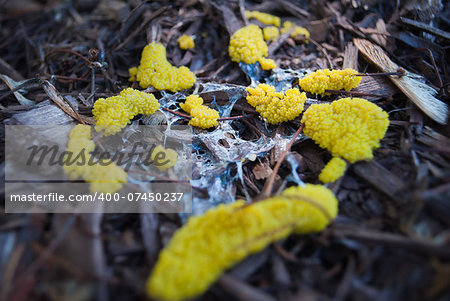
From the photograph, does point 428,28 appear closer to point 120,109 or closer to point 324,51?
point 324,51

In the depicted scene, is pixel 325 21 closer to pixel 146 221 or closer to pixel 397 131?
pixel 397 131

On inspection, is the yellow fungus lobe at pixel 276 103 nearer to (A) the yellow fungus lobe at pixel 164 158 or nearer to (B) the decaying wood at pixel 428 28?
(A) the yellow fungus lobe at pixel 164 158

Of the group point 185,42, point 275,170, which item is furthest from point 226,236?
point 185,42

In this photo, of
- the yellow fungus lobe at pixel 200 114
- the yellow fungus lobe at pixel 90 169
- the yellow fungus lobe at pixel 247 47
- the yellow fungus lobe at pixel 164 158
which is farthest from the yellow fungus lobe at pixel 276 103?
the yellow fungus lobe at pixel 90 169

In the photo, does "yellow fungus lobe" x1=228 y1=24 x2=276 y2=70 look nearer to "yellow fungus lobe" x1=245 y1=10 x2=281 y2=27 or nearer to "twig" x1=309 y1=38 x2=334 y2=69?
"yellow fungus lobe" x1=245 y1=10 x2=281 y2=27

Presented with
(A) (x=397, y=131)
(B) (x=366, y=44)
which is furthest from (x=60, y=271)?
(B) (x=366, y=44)
